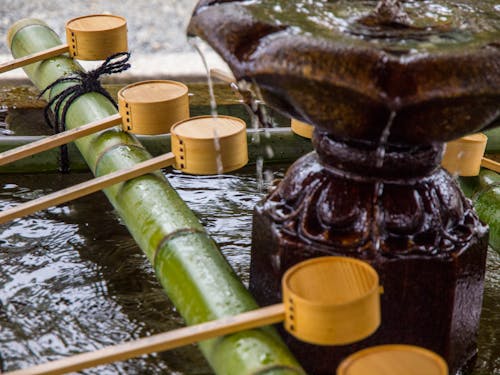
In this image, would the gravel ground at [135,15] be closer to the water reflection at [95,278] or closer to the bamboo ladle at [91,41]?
the bamboo ladle at [91,41]

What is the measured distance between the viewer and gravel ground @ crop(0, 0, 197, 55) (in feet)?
28.4

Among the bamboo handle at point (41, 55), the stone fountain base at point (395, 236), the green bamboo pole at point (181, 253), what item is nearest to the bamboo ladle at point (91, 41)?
the bamboo handle at point (41, 55)

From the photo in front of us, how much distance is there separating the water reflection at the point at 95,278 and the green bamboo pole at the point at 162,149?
0.32 feet

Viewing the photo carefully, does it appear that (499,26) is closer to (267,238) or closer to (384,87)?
(384,87)

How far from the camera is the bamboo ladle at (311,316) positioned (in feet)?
8.09

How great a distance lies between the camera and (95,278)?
3777 millimetres

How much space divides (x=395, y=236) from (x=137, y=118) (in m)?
1.43

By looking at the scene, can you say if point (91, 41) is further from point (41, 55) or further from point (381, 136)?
point (381, 136)

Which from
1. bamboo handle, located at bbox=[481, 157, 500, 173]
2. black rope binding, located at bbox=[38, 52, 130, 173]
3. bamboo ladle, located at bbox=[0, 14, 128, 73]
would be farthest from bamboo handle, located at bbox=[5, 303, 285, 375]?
bamboo ladle, located at bbox=[0, 14, 128, 73]

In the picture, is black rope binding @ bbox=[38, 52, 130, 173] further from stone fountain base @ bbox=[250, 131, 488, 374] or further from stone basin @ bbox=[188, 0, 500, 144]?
stone fountain base @ bbox=[250, 131, 488, 374]

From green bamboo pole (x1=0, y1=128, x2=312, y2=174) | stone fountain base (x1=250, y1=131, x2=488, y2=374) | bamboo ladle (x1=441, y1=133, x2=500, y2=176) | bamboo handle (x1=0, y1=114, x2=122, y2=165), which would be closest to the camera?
stone fountain base (x1=250, y1=131, x2=488, y2=374)

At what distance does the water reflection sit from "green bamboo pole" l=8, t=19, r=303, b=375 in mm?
255

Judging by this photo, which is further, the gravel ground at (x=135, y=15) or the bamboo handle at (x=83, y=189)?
the gravel ground at (x=135, y=15)

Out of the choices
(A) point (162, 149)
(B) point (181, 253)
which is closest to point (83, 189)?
(B) point (181, 253)
